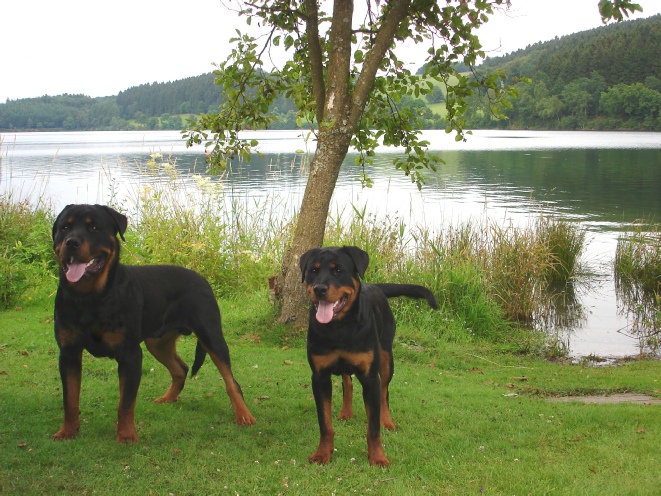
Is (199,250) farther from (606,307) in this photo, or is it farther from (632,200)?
(632,200)

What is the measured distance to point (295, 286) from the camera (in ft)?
25.9

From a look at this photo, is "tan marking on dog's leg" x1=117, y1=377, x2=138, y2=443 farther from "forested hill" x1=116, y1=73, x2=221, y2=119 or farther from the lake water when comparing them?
"forested hill" x1=116, y1=73, x2=221, y2=119

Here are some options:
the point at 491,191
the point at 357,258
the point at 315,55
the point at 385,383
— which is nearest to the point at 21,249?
the point at 315,55

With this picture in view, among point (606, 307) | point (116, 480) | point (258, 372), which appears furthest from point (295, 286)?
point (606, 307)

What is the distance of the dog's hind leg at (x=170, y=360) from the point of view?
5328 millimetres

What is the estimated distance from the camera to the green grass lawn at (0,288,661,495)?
3914 mm

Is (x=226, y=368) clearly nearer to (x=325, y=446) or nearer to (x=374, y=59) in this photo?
(x=325, y=446)

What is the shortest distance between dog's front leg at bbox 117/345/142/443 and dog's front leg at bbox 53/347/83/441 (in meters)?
0.29

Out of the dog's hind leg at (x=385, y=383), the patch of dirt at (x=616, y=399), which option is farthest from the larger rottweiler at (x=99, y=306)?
the patch of dirt at (x=616, y=399)

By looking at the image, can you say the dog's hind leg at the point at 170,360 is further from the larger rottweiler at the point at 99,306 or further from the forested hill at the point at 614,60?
the forested hill at the point at 614,60

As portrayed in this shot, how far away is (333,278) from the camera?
425 centimetres

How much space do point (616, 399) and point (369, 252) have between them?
15.2 feet

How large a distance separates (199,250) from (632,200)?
1851 cm

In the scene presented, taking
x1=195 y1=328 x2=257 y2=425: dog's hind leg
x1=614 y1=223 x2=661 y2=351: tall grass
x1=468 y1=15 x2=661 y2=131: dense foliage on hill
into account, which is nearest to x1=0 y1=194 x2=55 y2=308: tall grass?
x1=195 y1=328 x2=257 y2=425: dog's hind leg
